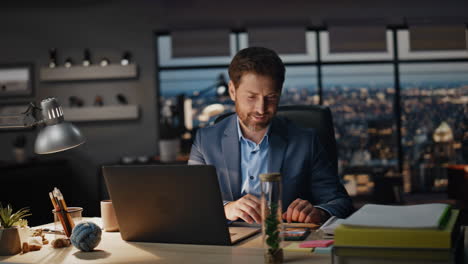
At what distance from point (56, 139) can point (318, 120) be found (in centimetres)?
121

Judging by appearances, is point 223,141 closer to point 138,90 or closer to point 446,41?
point 138,90

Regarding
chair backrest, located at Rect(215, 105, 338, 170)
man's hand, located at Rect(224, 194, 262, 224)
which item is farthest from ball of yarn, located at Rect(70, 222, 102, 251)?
chair backrest, located at Rect(215, 105, 338, 170)

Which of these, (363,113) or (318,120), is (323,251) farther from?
(363,113)

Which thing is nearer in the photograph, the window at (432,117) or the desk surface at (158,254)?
the desk surface at (158,254)

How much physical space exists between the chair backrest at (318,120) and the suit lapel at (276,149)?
14 centimetres

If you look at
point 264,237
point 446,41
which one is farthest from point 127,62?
point 264,237

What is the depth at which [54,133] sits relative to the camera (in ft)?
5.54

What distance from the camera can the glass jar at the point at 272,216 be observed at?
4.40 ft

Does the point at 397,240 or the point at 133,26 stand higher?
the point at 133,26

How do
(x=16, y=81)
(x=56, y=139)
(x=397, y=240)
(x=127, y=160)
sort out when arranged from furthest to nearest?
(x=16, y=81) → (x=127, y=160) → (x=56, y=139) → (x=397, y=240)

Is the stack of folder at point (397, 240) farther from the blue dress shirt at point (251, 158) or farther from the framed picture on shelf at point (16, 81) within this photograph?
the framed picture on shelf at point (16, 81)

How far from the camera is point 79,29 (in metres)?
→ 6.29

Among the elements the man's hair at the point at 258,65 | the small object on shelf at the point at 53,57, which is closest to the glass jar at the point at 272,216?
the man's hair at the point at 258,65

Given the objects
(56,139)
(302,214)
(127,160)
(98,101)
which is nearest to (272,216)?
(302,214)
